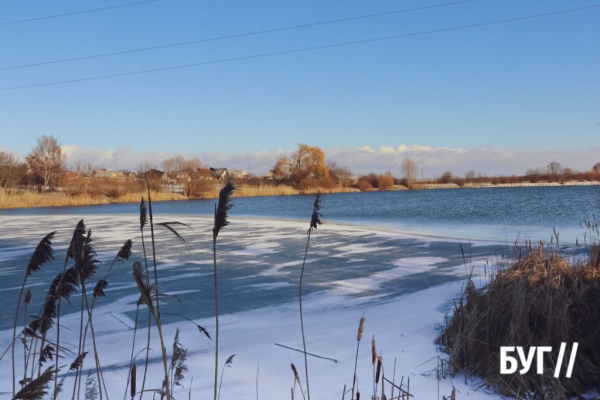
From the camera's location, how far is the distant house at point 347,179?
60562 millimetres

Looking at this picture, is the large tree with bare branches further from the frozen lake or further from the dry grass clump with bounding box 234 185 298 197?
the frozen lake

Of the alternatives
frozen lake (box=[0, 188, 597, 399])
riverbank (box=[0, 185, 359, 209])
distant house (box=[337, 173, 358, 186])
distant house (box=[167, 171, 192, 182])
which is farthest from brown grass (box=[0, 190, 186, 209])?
distant house (box=[337, 173, 358, 186])

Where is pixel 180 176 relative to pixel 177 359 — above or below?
above

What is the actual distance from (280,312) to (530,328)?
2124mm

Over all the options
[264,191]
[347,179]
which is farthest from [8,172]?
[347,179]

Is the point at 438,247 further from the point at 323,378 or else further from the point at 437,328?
the point at 323,378

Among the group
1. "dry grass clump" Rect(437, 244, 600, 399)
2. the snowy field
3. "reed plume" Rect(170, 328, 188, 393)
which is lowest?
the snowy field

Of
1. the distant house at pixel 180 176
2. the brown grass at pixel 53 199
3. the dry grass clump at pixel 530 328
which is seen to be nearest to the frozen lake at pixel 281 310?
the dry grass clump at pixel 530 328

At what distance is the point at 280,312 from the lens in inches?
189

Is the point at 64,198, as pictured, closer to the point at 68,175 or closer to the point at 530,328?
the point at 68,175

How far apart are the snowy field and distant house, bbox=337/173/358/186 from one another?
50.8 meters

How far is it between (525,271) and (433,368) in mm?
1445

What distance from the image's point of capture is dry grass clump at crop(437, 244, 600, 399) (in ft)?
10.2

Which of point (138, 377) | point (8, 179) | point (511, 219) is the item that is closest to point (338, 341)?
point (138, 377)
